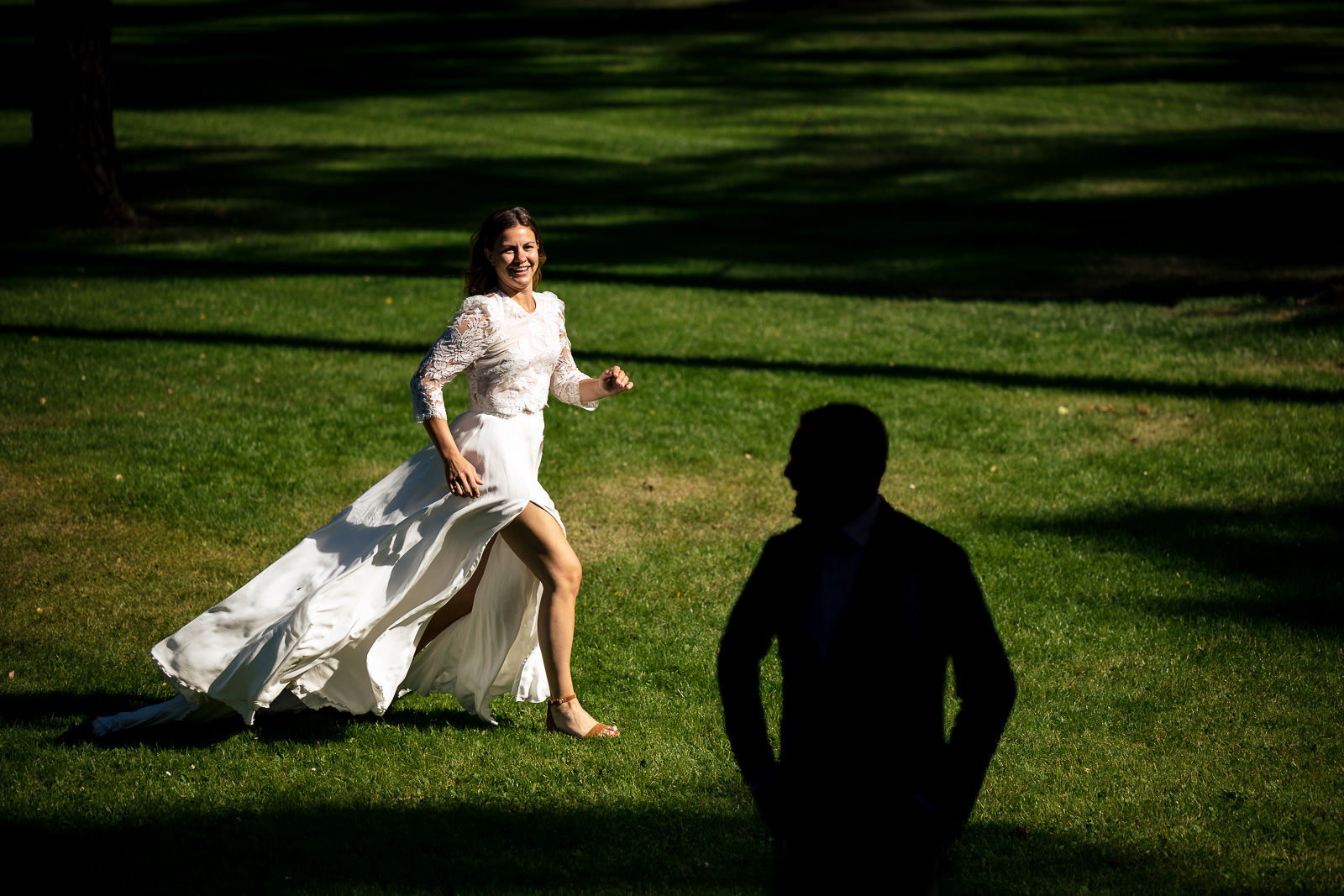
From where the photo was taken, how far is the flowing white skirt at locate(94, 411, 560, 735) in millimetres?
4738

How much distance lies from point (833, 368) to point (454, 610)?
274 inches

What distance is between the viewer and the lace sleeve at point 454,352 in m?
4.84

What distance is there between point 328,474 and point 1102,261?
12.1m

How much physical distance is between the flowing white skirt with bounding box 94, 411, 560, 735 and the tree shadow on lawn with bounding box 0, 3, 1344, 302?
10.5m

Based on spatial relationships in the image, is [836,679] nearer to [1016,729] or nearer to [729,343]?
[1016,729]

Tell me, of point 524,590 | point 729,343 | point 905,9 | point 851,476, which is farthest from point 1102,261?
point 905,9

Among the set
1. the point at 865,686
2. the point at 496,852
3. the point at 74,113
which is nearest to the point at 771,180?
the point at 74,113

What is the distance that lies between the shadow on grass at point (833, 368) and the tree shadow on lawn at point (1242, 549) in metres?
2.46

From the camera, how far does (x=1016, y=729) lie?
17.4 feet

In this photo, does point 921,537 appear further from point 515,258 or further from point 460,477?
point 515,258

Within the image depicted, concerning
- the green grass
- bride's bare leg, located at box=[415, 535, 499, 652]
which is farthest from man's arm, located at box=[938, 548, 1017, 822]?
bride's bare leg, located at box=[415, 535, 499, 652]

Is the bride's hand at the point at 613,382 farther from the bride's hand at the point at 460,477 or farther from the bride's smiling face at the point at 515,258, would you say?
the bride's hand at the point at 460,477

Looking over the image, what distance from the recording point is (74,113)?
1543cm

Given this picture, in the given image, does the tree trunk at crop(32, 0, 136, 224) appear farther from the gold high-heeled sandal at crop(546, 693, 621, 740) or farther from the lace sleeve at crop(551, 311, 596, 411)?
the gold high-heeled sandal at crop(546, 693, 621, 740)
